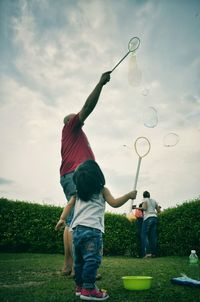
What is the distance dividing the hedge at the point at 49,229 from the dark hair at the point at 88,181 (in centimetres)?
752

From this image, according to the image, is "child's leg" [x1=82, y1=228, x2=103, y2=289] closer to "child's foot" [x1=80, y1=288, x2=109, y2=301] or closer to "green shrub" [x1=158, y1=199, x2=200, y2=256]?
"child's foot" [x1=80, y1=288, x2=109, y2=301]

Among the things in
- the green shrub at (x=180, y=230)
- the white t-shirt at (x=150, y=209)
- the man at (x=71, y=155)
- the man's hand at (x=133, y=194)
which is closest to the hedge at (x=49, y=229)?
the green shrub at (x=180, y=230)

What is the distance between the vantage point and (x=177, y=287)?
11.5 feet

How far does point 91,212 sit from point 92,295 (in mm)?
786

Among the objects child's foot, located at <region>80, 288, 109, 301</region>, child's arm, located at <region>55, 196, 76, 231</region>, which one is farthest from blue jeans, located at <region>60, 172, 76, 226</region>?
child's foot, located at <region>80, 288, 109, 301</region>

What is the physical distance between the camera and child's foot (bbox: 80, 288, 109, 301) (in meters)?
2.97

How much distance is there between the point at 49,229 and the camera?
36.1 ft

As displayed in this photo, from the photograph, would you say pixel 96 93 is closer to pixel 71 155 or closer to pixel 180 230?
pixel 71 155

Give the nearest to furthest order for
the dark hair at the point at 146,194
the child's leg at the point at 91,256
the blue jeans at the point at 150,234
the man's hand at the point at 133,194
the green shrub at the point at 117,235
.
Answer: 1. the child's leg at the point at 91,256
2. the man's hand at the point at 133,194
3. the blue jeans at the point at 150,234
4. the dark hair at the point at 146,194
5. the green shrub at the point at 117,235

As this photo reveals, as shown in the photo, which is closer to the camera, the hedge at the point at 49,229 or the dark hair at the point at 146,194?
the hedge at the point at 49,229

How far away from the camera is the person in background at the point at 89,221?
3152 mm

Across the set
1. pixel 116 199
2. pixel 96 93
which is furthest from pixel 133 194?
pixel 96 93

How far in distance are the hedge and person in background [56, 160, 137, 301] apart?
24.3 feet

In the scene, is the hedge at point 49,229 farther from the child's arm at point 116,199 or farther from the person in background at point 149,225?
the child's arm at point 116,199
